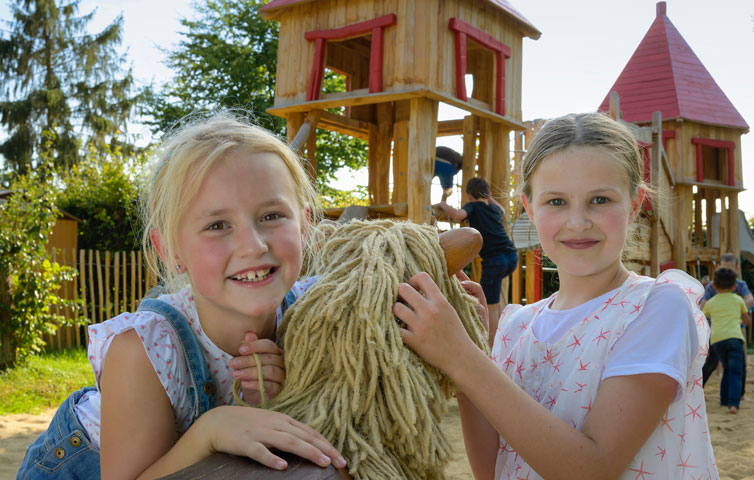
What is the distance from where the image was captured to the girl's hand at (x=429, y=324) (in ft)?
4.01

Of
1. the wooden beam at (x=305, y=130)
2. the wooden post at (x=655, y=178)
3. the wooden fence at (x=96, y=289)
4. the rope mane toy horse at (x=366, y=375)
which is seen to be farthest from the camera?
the wooden fence at (x=96, y=289)

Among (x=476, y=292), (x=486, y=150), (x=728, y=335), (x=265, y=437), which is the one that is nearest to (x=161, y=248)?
(x=265, y=437)

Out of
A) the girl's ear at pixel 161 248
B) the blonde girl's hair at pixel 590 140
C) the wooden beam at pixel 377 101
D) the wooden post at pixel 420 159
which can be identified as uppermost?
the wooden beam at pixel 377 101

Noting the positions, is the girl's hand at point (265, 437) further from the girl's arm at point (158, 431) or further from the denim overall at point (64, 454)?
the denim overall at point (64, 454)

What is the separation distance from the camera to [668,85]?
12625 millimetres

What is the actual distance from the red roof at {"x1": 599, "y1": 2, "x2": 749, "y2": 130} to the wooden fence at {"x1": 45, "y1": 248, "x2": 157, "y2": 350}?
10.3 metres

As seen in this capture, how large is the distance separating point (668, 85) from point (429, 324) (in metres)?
13.5

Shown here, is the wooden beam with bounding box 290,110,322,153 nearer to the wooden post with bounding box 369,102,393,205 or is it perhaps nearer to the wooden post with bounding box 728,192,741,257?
the wooden post with bounding box 369,102,393,205

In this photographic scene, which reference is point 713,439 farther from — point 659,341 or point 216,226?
point 216,226

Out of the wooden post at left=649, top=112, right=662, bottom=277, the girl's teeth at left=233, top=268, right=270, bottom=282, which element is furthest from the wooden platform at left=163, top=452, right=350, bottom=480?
the wooden post at left=649, top=112, right=662, bottom=277

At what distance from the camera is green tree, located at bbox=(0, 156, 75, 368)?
741cm

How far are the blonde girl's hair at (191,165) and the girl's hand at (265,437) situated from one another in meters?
0.52

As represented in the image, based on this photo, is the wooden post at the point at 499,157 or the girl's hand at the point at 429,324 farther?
the wooden post at the point at 499,157

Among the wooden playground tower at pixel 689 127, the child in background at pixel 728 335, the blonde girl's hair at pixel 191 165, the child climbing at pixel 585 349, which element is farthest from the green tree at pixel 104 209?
the child climbing at pixel 585 349
